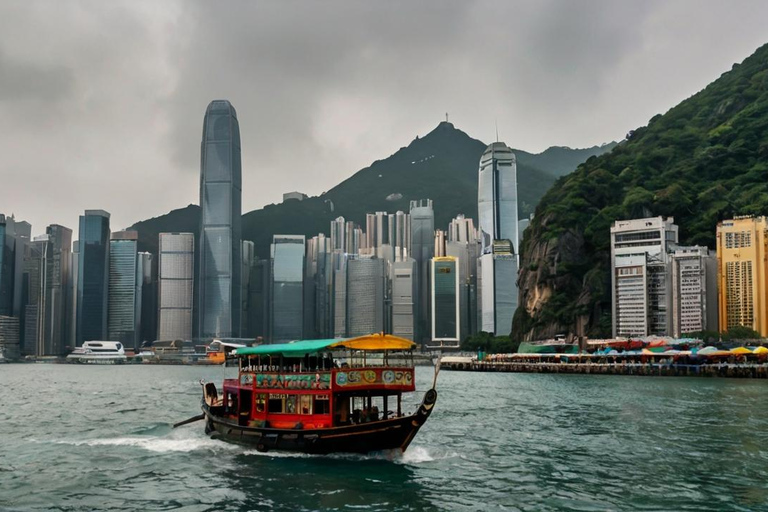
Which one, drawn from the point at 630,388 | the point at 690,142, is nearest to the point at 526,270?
the point at 690,142

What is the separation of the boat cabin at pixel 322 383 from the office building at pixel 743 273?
104507 millimetres

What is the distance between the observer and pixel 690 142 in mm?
159250

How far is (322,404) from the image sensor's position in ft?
103

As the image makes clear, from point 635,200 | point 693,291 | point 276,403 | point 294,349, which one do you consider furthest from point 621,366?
point 294,349

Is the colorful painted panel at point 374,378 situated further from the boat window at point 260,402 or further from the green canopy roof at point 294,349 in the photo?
the boat window at point 260,402

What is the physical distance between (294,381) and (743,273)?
109 m

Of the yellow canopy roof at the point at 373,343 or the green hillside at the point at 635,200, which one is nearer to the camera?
the yellow canopy roof at the point at 373,343

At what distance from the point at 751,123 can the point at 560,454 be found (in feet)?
446

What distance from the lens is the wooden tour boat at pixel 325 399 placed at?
3006cm

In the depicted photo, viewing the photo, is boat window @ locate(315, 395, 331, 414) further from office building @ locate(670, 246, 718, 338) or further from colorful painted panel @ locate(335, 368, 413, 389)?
office building @ locate(670, 246, 718, 338)

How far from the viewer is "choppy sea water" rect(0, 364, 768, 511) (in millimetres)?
24344

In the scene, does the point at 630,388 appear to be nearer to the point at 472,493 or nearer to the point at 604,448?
the point at 604,448

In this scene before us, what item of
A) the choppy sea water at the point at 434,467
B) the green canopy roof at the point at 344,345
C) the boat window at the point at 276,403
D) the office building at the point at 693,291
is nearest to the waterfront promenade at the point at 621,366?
the office building at the point at 693,291

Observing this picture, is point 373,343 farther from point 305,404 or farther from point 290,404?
point 290,404
